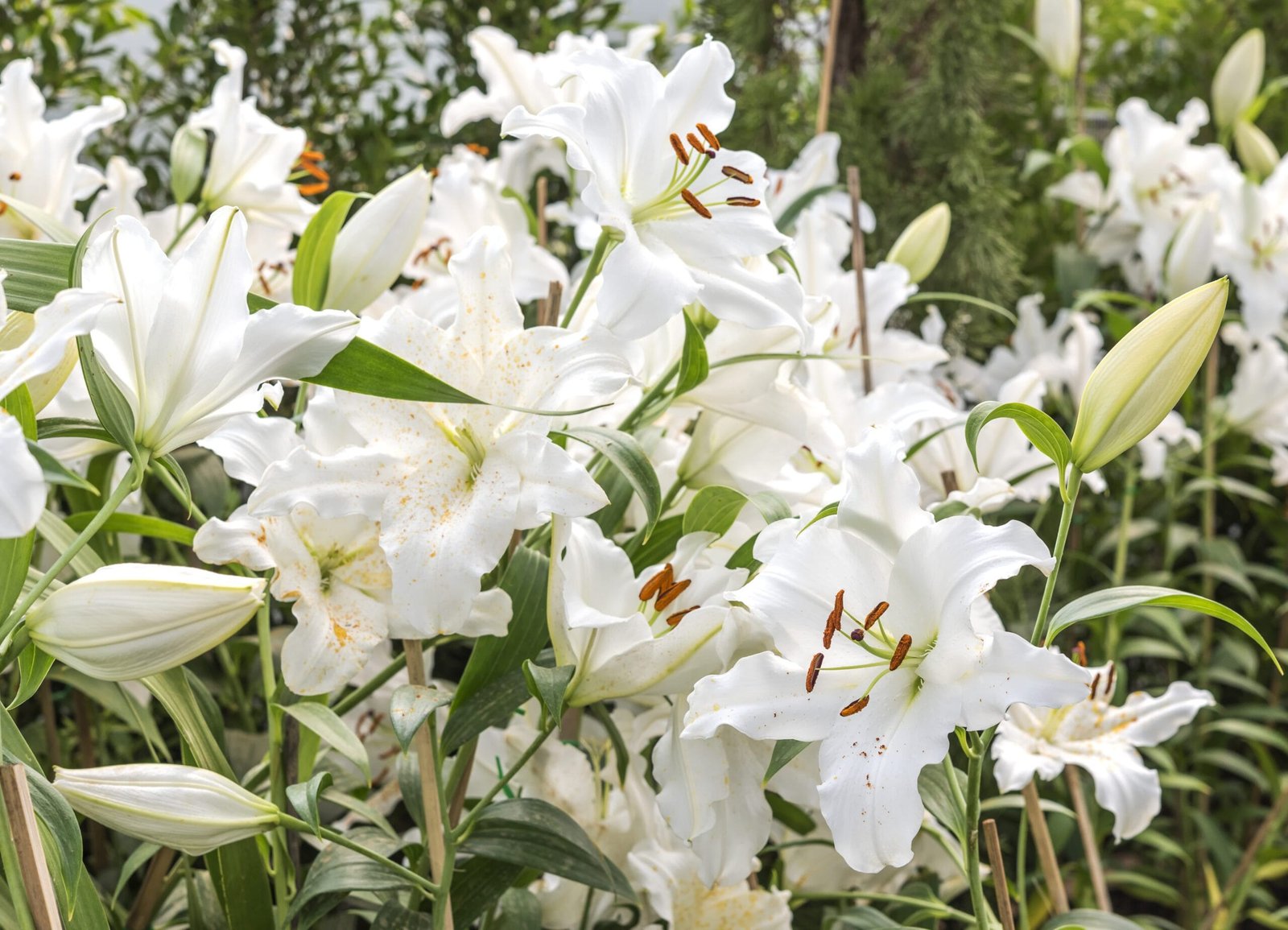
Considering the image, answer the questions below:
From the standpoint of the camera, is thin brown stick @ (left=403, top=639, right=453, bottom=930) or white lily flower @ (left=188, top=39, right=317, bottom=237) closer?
thin brown stick @ (left=403, top=639, right=453, bottom=930)

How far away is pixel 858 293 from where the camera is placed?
84cm

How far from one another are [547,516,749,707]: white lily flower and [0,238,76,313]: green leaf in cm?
23

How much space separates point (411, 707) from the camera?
54cm

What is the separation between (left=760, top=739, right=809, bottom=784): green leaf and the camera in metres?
0.53

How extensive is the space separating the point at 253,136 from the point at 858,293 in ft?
1.44

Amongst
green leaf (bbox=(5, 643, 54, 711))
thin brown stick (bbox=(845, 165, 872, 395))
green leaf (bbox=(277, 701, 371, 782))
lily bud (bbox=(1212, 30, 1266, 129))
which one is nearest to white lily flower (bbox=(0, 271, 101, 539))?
green leaf (bbox=(5, 643, 54, 711))

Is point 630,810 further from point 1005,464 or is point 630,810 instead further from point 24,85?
point 24,85

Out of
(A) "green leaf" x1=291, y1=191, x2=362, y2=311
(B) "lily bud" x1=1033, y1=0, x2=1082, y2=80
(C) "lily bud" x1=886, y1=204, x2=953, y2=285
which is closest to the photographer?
(A) "green leaf" x1=291, y1=191, x2=362, y2=311

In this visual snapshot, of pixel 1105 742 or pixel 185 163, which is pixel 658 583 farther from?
pixel 185 163

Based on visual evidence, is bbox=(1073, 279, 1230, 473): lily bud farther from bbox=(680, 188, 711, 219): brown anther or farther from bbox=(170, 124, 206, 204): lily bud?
bbox=(170, 124, 206, 204): lily bud

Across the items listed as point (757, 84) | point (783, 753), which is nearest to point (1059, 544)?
point (783, 753)

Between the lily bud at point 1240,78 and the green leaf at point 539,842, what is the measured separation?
1296 millimetres

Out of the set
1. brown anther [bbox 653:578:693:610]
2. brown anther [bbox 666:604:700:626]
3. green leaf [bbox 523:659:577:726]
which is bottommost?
green leaf [bbox 523:659:577:726]

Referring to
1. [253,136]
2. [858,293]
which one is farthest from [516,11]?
[858,293]
